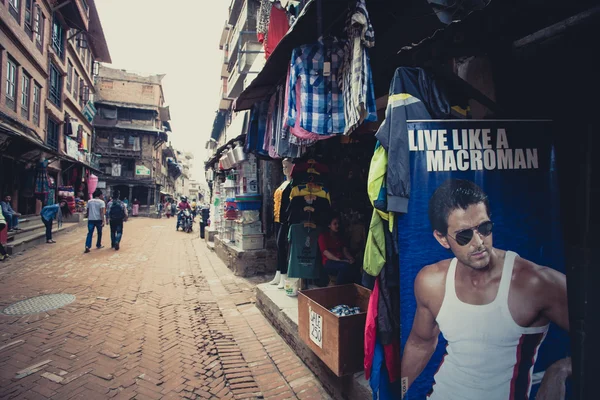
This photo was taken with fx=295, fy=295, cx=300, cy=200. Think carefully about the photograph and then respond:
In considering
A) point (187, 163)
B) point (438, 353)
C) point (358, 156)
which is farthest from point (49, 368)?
point (187, 163)

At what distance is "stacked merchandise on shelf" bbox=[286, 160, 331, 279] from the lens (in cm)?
457

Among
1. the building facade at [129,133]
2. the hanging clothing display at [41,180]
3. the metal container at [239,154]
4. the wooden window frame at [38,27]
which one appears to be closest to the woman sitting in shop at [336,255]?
the metal container at [239,154]

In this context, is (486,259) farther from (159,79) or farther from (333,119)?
(159,79)

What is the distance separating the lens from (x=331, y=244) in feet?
14.6

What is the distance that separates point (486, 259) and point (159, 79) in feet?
151

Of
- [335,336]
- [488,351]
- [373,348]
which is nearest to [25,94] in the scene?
[335,336]

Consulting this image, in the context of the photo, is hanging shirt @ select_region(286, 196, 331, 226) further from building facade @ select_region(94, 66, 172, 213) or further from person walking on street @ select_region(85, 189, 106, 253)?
building facade @ select_region(94, 66, 172, 213)

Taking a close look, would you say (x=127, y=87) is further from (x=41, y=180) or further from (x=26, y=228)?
(x=26, y=228)

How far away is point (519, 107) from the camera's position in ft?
7.79

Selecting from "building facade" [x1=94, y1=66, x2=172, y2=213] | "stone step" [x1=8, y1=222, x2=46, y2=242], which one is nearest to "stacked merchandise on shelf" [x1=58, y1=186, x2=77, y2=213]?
"stone step" [x1=8, y1=222, x2=46, y2=242]

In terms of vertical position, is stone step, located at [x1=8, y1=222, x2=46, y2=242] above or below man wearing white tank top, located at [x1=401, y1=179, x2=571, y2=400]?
below

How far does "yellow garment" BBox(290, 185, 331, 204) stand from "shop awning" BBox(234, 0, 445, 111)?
1.67 metres

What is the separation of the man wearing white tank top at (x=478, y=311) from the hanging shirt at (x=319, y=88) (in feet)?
4.80

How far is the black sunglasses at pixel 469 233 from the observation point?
6.51ft
